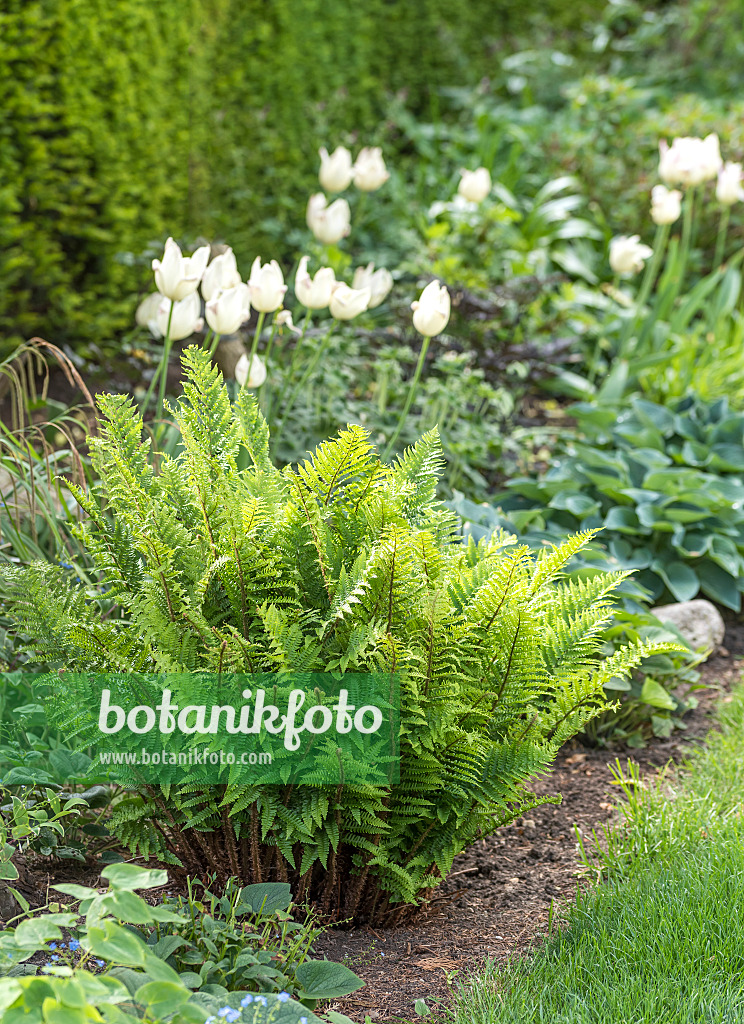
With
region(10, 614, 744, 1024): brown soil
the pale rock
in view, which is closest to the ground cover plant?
region(10, 614, 744, 1024): brown soil

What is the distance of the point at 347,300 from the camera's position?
8.69 feet

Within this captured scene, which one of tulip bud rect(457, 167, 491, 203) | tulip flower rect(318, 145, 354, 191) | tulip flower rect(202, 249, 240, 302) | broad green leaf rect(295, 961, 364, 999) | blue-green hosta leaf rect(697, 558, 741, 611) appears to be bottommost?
broad green leaf rect(295, 961, 364, 999)

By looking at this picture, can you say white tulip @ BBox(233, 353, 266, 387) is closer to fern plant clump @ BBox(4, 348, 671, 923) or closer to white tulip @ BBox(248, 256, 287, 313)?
white tulip @ BBox(248, 256, 287, 313)

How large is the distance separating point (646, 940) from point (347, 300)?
1.73 m

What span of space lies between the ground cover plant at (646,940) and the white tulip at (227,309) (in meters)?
1.50

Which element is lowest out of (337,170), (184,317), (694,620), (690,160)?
(694,620)

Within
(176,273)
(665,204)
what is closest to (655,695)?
(176,273)

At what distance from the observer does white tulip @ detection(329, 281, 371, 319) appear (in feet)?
8.64

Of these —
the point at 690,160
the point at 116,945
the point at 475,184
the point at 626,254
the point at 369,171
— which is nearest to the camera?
the point at 116,945

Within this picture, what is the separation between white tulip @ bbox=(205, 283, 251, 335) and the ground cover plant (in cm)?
150

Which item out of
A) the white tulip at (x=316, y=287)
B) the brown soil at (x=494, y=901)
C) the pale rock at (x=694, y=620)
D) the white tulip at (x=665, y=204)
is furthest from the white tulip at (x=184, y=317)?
the white tulip at (x=665, y=204)

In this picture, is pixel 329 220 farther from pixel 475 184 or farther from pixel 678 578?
pixel 678 578

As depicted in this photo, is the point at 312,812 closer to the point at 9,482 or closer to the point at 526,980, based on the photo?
the point at 526,980

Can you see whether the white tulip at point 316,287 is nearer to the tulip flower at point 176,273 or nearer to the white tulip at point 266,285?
the white tulip at point 266,285
